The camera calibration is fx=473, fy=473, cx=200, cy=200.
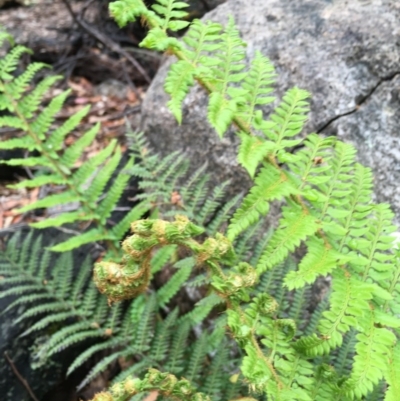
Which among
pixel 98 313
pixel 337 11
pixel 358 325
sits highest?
pixel 337 11

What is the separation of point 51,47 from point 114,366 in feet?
10.4

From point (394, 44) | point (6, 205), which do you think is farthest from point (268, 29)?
point (6, 205)

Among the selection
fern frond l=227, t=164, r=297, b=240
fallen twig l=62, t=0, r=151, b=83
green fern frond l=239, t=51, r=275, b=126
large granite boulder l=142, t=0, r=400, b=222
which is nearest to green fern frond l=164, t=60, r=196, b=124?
green fern frond l=239, t=51, r=275, b=126

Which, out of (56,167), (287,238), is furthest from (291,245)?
(56,167)

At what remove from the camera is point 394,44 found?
2.38m

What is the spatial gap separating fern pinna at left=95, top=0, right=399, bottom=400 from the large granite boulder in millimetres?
630

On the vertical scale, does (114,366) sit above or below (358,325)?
below

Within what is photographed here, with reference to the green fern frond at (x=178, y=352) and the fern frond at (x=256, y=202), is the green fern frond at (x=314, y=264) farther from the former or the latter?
the green fern frond at (x=178, y=352)

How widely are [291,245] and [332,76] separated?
128cm

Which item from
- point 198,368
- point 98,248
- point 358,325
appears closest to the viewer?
point 358,325

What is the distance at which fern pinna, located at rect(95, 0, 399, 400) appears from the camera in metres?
1.50

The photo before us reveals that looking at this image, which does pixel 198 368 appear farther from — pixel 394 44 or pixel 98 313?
pixel 394 44

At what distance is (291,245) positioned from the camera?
5.09ft

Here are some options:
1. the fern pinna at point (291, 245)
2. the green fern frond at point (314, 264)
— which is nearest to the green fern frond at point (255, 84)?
the fern pinna at point (291, 245)
